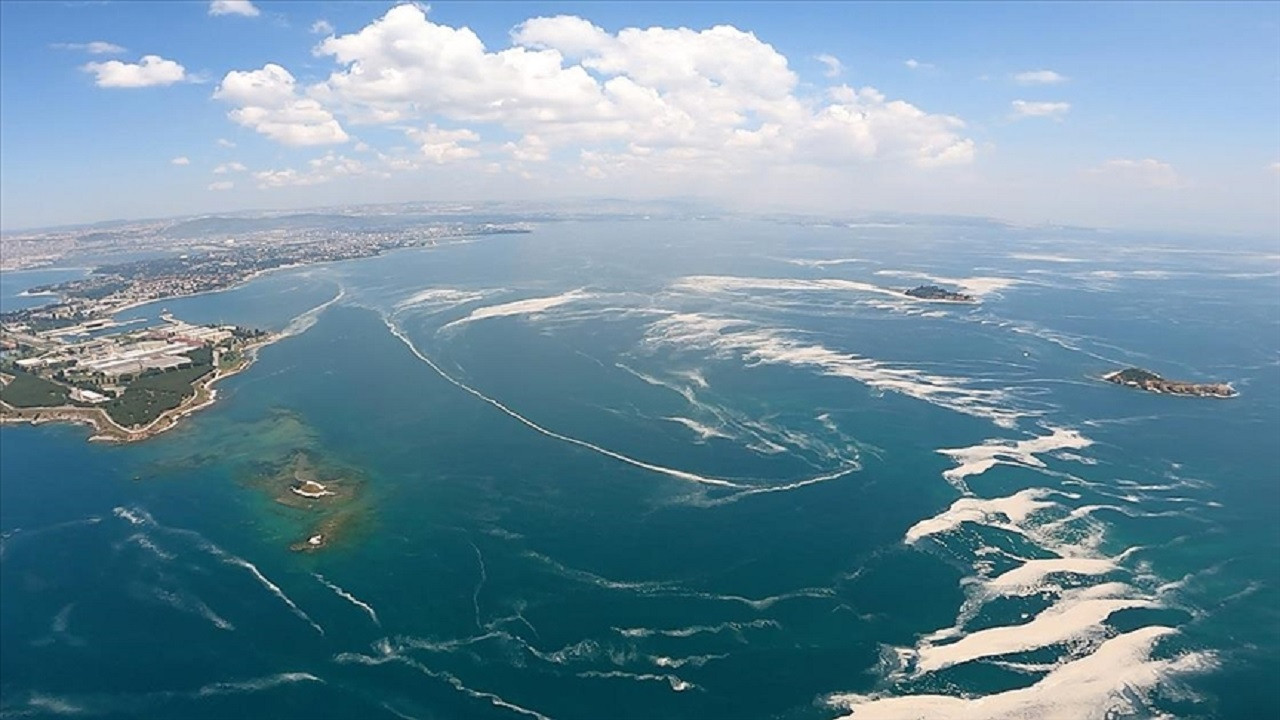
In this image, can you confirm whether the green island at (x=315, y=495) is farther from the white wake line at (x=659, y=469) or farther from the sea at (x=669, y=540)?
the white wake line at (x=659, y=469)

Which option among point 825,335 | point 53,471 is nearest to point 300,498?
point 53,471

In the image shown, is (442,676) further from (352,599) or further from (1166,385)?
(1166,385)

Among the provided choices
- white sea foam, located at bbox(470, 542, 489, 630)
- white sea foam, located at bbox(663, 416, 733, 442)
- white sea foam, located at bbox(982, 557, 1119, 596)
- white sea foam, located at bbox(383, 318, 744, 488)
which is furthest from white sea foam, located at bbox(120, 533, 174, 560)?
white sea foam, located at bbox(982, 557, 1119, 596)

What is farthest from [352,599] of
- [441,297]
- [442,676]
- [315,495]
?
[441,297]

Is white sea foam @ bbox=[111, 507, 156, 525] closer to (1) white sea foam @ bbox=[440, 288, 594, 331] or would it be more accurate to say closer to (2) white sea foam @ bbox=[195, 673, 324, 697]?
(2) white sea foam @ bbox=[195, 673, 324, 697]

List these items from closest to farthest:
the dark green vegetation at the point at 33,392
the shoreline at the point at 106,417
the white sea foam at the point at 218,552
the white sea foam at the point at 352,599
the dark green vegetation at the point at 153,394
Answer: the white sea foam at the point at 352,599 < the white sea foam at the point at 218,552 < the shoreline at the point at 106,417 < the dark green vegetation at the point at 153,394 < the dark green vegetation at the point at 33,392

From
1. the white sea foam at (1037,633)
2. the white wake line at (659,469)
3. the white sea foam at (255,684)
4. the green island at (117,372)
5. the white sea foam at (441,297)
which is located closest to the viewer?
the white sea foam at (255,684)

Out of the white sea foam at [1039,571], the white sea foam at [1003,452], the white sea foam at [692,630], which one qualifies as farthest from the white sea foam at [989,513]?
the white sea foam at [692,630]
